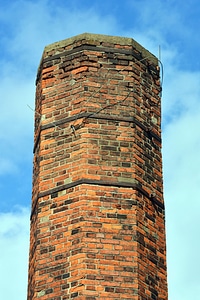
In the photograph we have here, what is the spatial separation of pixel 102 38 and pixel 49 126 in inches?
59.1

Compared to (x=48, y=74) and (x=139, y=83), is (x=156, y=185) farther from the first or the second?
(x=48, y=74)

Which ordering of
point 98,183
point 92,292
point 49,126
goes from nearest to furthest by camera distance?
point 92,292, point 98,183, point 49,126

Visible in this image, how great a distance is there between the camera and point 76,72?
1212 centimetres

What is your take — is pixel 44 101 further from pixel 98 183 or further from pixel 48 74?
pixel 98 183

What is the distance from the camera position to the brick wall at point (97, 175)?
10.7 meters

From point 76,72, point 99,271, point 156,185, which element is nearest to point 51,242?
point 99,271

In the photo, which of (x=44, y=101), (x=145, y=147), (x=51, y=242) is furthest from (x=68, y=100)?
(x=51, y=242)

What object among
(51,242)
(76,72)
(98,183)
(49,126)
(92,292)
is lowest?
(92,292)

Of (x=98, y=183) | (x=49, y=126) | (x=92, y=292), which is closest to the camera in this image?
(x=92, y=292)

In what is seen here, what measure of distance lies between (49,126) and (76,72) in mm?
860

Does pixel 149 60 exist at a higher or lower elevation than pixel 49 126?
higher

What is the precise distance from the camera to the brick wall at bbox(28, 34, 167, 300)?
1066cm

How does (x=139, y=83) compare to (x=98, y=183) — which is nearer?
(x=98, y=183)

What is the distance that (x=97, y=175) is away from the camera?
11.2m
